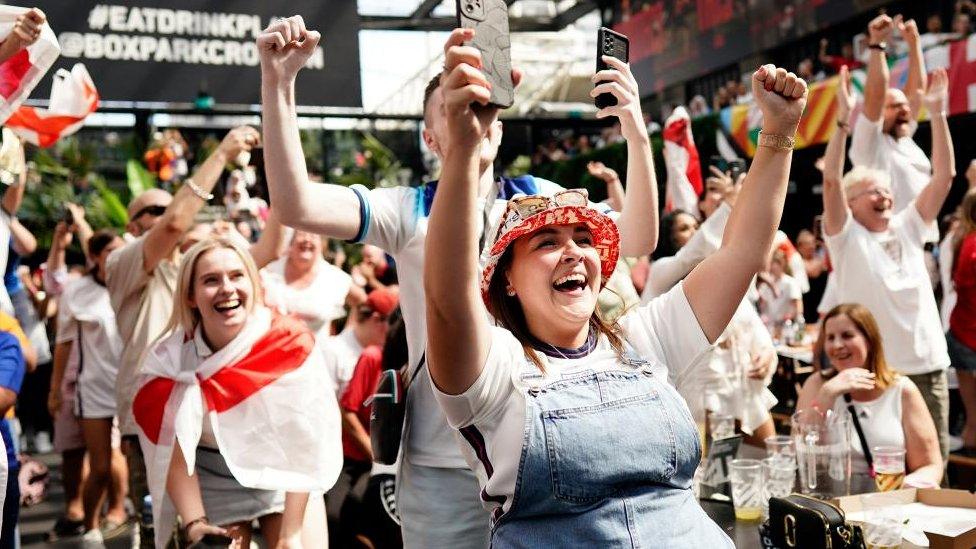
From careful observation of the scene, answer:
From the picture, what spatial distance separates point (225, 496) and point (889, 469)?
181 cm

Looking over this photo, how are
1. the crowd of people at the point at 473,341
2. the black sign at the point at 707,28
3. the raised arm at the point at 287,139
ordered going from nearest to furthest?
1. the crowd of people at the point at 473,341
2. the raised arm at the point at 287,139
3. the black sign at the point at 707,28

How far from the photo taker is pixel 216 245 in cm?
268

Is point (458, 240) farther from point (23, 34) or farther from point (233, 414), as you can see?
point (23, 34)

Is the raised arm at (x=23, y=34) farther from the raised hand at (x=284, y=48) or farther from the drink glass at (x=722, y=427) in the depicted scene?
the drink glass at (x=722, y=427)

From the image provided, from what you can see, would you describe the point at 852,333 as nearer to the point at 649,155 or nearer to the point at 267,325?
the point at 649,155

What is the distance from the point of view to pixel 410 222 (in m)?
1.90

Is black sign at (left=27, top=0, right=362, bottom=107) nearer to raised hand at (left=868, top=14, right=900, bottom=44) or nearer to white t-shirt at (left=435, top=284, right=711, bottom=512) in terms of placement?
raised hand at (left=868, top=14, right=900, bottom=44)

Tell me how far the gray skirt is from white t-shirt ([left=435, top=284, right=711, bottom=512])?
1237 millimetres

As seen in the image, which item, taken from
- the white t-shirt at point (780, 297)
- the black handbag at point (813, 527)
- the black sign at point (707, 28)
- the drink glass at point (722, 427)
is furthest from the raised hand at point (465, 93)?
the black sign at point (707, 28)

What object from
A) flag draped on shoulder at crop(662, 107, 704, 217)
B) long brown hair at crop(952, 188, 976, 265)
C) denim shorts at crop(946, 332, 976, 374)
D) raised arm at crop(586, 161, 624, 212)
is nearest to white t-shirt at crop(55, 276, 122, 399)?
raised arm at crop(586, 161, 624, 212)

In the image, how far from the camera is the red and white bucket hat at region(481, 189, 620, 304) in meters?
1.54

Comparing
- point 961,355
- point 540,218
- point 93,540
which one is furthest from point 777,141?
point 93,540

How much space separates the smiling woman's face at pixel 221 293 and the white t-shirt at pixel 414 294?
2.85 ft

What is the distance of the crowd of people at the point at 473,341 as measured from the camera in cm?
142
